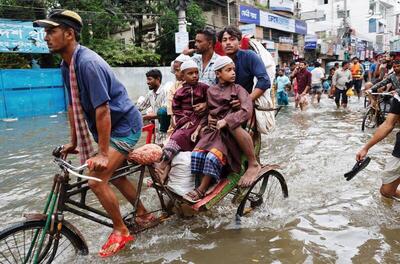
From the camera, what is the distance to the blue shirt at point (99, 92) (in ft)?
9.50

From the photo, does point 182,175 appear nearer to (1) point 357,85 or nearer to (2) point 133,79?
(1) point 357,85

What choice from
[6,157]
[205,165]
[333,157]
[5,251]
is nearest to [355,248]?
[205,165]

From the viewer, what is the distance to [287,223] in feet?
13.3

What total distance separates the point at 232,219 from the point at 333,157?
338 centimetres

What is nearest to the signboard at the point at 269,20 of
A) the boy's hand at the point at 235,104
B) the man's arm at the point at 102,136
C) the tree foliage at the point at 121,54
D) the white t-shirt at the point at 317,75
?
the tree foliage at the point at 121,54

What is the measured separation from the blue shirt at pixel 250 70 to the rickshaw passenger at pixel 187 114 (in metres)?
0.51

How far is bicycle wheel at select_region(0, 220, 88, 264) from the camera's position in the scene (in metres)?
2.80

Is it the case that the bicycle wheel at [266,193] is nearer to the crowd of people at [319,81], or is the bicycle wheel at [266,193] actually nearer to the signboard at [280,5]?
the crowd of people at [319,81]

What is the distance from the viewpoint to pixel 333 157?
683 centimetres

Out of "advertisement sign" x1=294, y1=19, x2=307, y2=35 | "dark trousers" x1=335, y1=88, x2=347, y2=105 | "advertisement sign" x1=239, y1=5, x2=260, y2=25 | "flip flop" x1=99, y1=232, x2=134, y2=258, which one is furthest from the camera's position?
"advertisement sign" x1=294, y1=19, x2=307, y2=35

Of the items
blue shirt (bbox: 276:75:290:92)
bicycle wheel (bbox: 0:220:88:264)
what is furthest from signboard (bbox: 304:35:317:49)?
bicycle wheel (bbox: 0:220:88:264)

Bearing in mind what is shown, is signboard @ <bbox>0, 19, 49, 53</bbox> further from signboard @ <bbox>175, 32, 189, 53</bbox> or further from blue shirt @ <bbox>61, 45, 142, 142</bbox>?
blue shirt @ <bbox>61, 45, 142, 142</bbox>

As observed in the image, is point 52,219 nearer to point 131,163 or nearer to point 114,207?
point 114,207

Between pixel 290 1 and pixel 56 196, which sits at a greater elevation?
pixel 290 1
